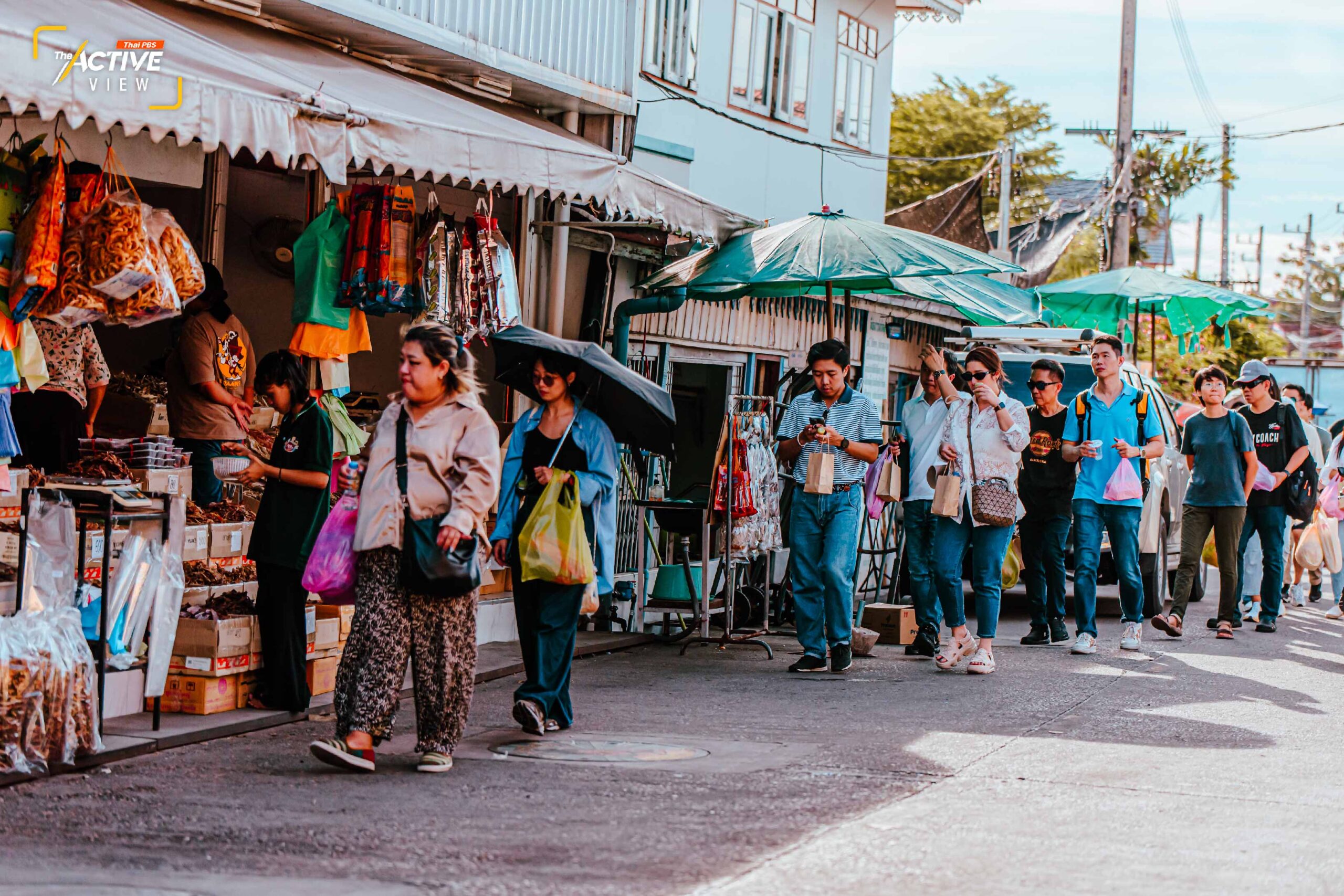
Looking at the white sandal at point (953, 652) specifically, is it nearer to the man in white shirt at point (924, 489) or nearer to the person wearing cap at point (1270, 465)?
the man in white shirt at point (924, 489)

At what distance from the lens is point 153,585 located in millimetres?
7375

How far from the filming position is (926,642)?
1110 centimetres

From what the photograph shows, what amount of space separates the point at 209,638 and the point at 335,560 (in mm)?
1336

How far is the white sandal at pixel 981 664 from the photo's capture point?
10094mm

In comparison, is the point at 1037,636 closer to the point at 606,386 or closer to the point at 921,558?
the point at 921,558

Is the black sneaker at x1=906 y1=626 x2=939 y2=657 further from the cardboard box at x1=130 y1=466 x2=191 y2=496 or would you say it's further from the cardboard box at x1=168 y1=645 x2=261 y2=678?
the cardboard box at x1=168 y1=645 x2=261 y2=678

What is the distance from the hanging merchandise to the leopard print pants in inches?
69.5

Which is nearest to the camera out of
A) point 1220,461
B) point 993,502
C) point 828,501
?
point 828,501

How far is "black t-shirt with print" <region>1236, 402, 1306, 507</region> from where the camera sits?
42.9ft

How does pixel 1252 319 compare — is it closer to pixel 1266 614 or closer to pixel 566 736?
pixel 1266 614

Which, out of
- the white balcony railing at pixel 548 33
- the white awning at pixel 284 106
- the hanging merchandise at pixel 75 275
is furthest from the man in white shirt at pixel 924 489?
the hanging merchandise at pixel 75 275

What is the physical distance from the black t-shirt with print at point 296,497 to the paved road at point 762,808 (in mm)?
887

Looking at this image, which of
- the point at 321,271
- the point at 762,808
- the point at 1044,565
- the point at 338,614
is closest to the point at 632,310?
the point at 321,271

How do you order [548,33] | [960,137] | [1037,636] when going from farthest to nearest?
[960,137] < [1037,636] < [548,33]
